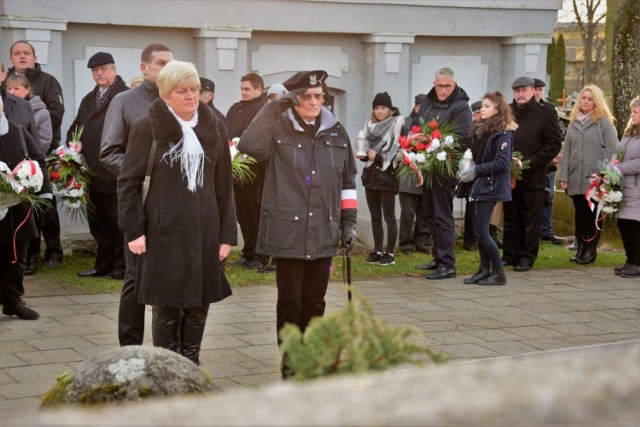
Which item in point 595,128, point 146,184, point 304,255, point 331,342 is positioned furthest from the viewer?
point 595,128

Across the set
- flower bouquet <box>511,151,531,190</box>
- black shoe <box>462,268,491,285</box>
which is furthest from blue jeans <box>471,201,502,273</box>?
flower bouquet <box>511,151,531,190</box>

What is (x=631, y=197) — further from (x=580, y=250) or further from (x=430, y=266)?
(x=430, y=266)

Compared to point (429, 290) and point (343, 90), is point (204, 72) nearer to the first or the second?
point (343, 90)

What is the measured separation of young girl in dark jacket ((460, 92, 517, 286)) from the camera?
422 inches

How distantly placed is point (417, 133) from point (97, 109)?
322 cm

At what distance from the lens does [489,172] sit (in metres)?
10.8

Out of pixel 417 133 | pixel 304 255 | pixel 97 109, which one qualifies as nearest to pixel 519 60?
pixel 417 133

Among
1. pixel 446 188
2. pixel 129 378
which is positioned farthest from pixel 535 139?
pixel 129 378

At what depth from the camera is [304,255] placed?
22.0ft

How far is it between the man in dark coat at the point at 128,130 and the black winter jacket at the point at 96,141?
3.64m

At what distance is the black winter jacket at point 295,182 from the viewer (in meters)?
6.73

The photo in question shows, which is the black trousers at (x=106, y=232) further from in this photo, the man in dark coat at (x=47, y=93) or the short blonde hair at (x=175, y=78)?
the short blonde hair at (x=175, y=78)

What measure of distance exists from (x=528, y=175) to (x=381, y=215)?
168cm

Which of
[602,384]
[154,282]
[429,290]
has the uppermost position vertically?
[602,384]
